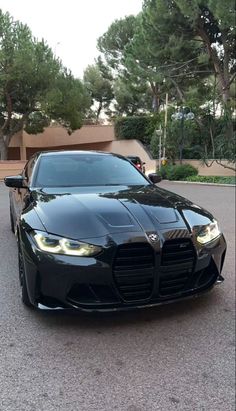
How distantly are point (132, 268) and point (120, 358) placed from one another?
60 cm

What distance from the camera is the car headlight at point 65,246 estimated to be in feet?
9.57

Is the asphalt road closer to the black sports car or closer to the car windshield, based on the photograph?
the black sports car

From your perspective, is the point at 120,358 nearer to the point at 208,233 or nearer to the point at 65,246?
the point at 65,246

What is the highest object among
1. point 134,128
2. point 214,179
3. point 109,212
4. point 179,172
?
point 134,128

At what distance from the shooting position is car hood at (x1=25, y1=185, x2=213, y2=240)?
10.0 feet

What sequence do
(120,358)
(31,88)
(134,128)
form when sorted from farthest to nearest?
(134,128), (31,88), (120,358)

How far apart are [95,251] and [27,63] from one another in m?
19.4

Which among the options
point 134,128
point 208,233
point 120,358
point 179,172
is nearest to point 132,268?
point 120,358

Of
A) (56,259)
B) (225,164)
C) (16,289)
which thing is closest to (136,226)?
(56,259)

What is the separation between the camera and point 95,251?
2.91 metres

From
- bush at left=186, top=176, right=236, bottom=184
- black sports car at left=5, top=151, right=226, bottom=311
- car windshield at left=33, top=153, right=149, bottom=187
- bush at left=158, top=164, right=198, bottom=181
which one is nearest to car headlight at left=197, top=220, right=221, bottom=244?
black sports car at left=5, top=151, right=226, bottom=311

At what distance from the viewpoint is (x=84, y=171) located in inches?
179

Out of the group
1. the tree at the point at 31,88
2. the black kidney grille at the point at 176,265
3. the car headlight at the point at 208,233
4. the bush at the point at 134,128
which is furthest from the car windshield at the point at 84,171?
the bush at the point at 134,128

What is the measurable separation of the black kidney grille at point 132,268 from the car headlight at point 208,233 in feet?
1.62
